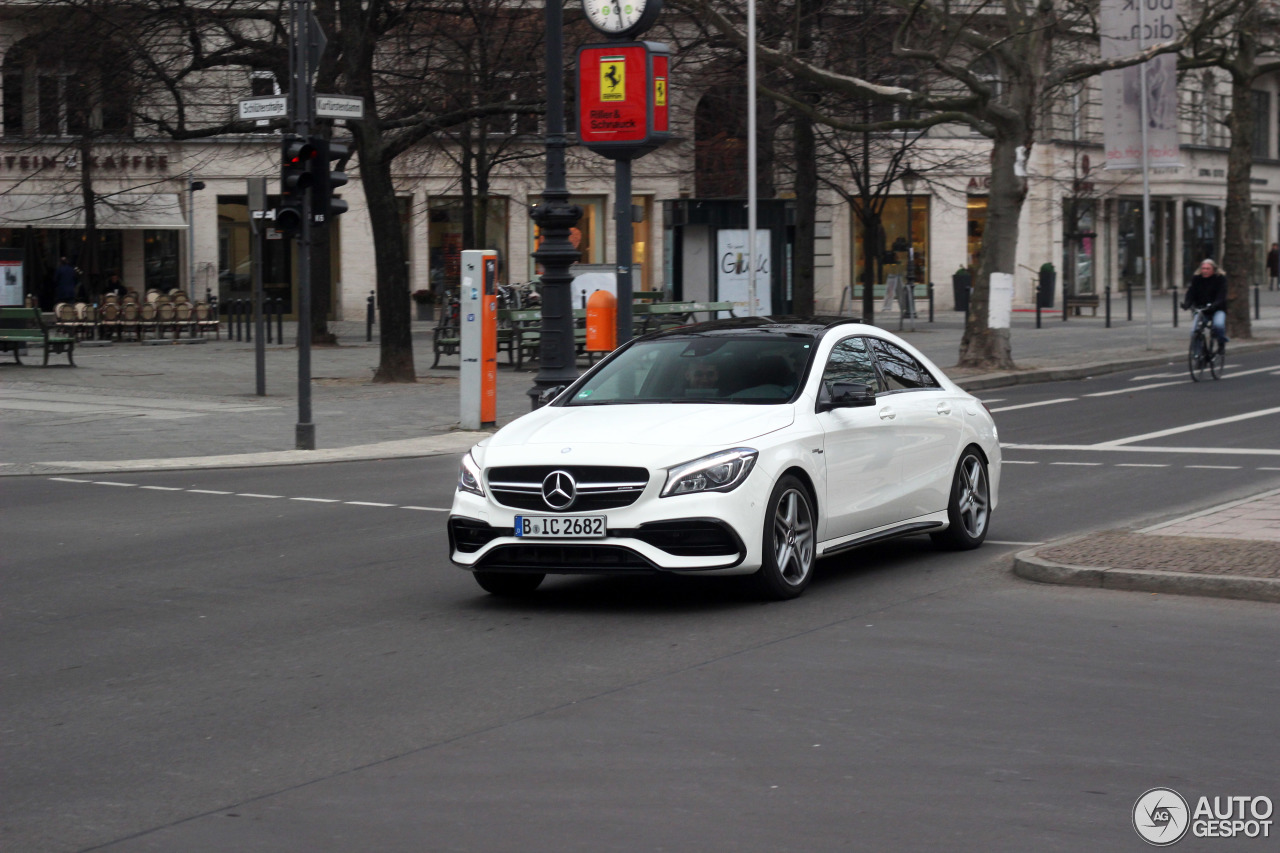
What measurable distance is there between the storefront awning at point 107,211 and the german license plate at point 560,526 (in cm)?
4040

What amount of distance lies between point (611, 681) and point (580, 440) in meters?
1.84

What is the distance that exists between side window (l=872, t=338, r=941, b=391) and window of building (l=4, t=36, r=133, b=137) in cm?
1663

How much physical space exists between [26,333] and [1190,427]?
20543 millimetres

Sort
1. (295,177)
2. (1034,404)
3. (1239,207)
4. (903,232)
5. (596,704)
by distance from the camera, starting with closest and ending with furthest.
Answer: (596,704) < (295,177) < (1034,404) < (1239,207) < (903,232)

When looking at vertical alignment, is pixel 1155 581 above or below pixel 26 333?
below

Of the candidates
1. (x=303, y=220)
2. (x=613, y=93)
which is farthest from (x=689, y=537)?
(x=613, y=93)

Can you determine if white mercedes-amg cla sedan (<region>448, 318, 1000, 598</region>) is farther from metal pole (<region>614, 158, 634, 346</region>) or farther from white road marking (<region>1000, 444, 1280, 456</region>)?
metal pole (<region>614, 158, 634, 346</region>)

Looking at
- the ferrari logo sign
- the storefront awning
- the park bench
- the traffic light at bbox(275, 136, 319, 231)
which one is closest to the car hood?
the traffic light at bbox(275, 136, 319, 231)

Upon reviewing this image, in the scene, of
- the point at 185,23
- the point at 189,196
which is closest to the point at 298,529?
the point at 185,23

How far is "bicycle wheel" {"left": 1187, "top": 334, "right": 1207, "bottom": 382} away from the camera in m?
25.3

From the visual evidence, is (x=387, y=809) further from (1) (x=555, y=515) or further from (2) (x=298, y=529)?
(2) (x=298, y=529)

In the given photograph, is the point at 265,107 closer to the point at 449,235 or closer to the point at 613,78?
the point at 613,78

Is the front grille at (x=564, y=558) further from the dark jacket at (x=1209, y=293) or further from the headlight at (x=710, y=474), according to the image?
the dark jacket at (x=1209, y=293)

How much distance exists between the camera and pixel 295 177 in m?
17.2
